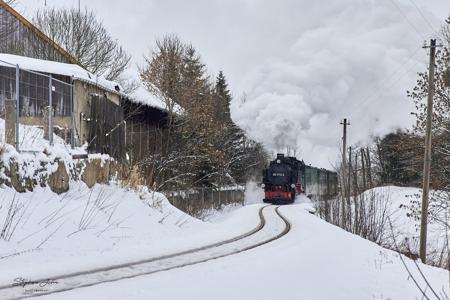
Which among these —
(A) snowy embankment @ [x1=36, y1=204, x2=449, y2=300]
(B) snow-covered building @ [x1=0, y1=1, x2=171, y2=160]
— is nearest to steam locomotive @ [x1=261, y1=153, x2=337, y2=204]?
(B) snow-covered building @ [x1=0, y1=1, x2=171, y2=160]

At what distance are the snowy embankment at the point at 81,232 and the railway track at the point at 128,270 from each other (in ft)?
0.93

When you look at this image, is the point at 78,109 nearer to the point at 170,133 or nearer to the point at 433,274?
the point at 433,274

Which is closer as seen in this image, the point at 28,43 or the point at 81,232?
the point at 81,232

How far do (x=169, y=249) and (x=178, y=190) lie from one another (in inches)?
655

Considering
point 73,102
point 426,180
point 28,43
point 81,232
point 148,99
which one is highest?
point 28,43

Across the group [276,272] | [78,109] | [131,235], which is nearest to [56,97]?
[78,109]

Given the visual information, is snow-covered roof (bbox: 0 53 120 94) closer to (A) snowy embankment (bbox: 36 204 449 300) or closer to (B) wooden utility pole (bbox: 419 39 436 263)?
(A) snowy embankment (bbox: 36 204 449 300)

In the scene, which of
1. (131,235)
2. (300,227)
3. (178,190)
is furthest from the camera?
(178,190)

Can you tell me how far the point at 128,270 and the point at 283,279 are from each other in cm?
248

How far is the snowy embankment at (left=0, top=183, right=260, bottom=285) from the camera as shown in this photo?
26.5 ft

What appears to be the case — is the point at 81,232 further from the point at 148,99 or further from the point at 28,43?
the point at 28,43

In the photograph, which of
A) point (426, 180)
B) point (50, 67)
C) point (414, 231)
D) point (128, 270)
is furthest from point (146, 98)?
point (128, 270)

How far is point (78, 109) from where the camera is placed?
15.9 meters

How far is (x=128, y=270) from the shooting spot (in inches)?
311
